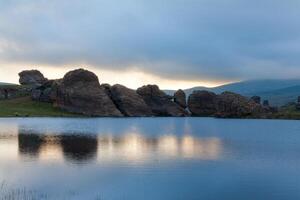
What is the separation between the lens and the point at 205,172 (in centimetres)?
5528

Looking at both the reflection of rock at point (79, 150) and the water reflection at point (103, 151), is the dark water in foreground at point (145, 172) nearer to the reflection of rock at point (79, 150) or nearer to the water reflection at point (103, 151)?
the water reflection at point (103, 151)

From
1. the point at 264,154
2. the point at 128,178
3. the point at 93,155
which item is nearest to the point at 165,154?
the point at 93,155

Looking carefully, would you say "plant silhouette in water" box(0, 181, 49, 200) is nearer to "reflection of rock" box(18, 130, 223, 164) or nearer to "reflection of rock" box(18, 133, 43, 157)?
"reflection of rock" box(18, 130, 223, 164)

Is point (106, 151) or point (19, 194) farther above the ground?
point (106, 151)

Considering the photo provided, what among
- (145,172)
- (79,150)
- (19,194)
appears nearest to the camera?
(19,194)

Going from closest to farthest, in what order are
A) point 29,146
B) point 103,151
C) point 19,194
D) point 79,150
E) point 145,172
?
point 19,194
point 145,172
point 103,151
point 79,150
point 29,146

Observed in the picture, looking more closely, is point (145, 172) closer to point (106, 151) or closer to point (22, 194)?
point (22, 194)

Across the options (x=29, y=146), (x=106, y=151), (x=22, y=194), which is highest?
(x=29, y=146)

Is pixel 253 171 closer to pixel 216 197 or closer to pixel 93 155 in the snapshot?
pixel 216 197

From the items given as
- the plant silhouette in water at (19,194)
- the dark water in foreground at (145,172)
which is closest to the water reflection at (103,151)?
the dark water in foreground at (145,172)

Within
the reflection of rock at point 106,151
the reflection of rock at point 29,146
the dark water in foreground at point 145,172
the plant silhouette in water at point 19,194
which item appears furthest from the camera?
the reflection of rock at point 29,146

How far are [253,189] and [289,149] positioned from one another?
144ft

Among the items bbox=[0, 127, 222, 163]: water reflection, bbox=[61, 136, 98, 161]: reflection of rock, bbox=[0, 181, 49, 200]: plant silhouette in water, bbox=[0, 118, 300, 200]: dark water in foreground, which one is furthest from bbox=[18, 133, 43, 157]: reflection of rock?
bbox=[0, 181, 49, 200]: plant silhouette in water

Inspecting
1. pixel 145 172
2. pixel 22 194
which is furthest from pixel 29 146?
pixel 22 194
